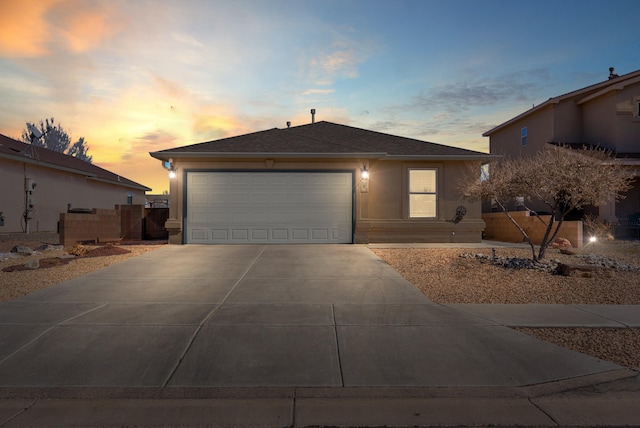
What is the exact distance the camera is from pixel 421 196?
1636 centimetres

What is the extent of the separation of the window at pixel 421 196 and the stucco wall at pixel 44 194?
17836 millimetres

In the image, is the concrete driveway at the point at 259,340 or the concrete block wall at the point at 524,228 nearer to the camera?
the concrete driveway at the point at 259,340

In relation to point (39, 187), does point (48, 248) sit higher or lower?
lower

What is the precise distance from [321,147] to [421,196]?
13.9 ft

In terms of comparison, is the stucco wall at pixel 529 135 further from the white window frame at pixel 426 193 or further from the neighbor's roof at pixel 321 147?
the white window frame at pixel 426 193

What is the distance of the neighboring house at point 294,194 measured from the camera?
49.6ft

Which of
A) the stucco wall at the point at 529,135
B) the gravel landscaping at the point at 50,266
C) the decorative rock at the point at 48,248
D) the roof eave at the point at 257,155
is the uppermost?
the stucco wall at the point at 529,135

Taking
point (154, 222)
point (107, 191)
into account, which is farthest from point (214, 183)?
point (107, 191)

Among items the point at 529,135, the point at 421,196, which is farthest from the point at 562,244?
the point at 529,135

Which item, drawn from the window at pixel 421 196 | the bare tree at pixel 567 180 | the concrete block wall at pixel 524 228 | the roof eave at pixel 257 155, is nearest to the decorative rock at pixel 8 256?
the roof eave at pixel 257 155

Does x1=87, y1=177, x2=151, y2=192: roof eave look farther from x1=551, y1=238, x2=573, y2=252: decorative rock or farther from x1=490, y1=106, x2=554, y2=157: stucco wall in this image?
x1=490, y1=106, x2=554, y2=157: stucco wall

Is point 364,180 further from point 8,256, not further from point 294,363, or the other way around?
point 8,256

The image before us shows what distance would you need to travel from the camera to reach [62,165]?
Result: 76.5 feet

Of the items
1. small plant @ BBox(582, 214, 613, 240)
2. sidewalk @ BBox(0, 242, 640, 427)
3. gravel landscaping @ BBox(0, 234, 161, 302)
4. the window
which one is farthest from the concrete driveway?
small plant @ BBox(582, 214, 613, 240)
